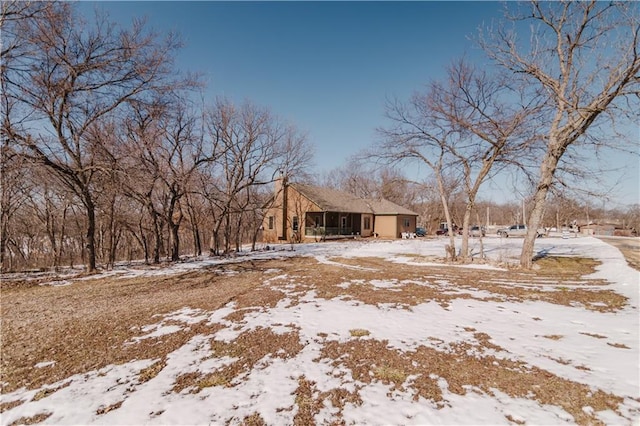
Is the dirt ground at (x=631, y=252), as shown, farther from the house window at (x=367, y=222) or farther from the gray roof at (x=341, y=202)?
the house window at (x=367, y=222)

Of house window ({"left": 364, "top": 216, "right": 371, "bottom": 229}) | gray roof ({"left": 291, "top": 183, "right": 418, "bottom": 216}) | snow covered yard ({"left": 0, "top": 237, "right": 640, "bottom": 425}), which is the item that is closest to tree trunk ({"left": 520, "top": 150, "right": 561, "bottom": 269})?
snow covered yard ({"left": 0, "top": 237, "right": 640, "bottom": 425})

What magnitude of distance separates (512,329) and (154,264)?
45.1 ft

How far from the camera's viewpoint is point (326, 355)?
3.95 meters

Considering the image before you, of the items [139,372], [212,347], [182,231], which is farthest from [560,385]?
[182,231]

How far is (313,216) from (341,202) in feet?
12.2

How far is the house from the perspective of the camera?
27.5 m

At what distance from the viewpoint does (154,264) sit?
13.0 m

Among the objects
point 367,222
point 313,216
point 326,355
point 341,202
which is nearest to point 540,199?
point 326,355

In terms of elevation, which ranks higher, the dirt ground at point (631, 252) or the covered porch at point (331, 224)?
the covered porch at point (331, 224)

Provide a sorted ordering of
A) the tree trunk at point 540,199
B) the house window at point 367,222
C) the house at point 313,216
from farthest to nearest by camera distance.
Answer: the house window at point 367,222
the house at point 313,216
the tree trunk at point 540,199

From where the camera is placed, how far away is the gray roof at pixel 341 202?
27344mm

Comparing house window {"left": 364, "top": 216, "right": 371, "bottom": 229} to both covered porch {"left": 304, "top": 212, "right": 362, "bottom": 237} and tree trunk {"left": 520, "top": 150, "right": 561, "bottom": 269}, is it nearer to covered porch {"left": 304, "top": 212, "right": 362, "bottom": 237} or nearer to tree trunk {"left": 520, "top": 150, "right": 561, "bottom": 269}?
covered porch {"left": 304, "top": 212, "right": 362, "bottom": 237}

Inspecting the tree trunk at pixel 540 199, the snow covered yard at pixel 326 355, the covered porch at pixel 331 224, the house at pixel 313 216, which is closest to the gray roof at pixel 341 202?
the house at pixel 313 216

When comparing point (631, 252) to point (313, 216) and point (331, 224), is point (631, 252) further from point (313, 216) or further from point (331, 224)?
point (313, 216)
